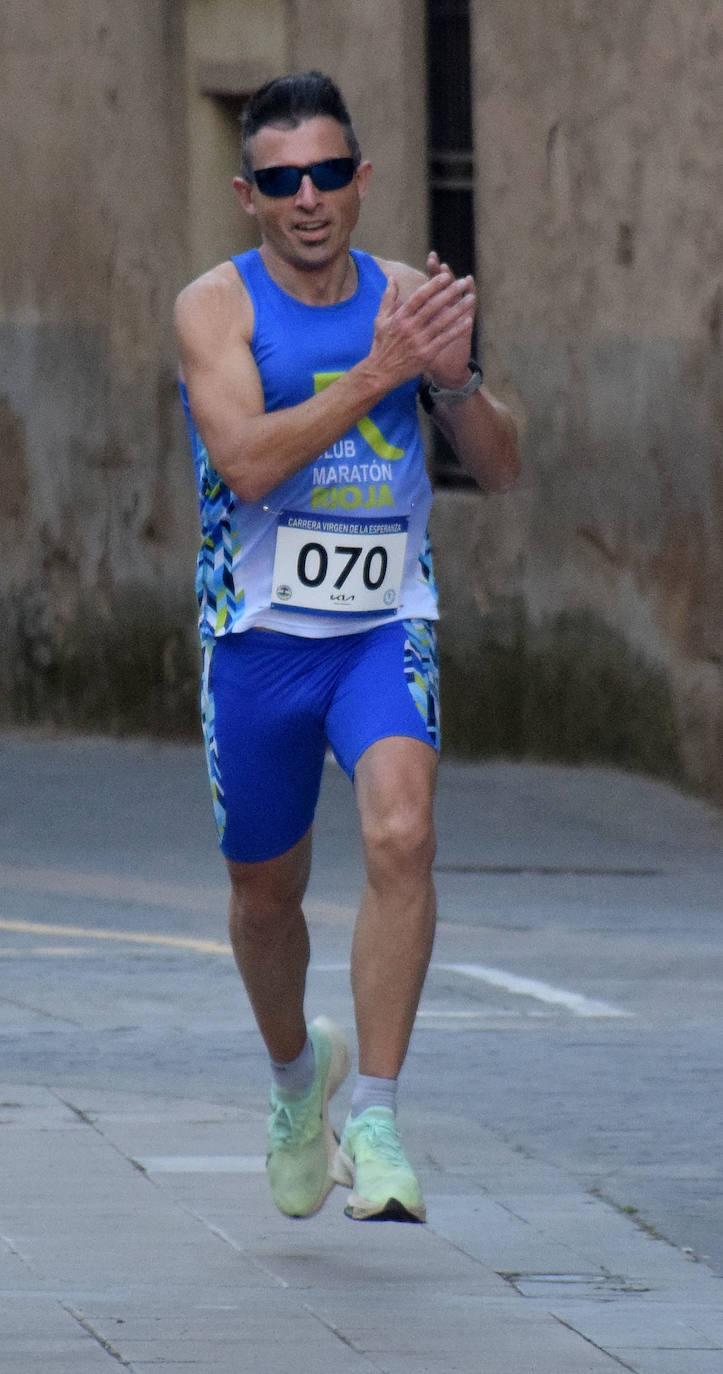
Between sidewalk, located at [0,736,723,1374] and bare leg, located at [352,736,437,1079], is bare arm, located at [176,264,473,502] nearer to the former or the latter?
bare leg, located at [352,736,437,1079]

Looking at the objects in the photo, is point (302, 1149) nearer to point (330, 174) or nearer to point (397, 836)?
point (397, 836)

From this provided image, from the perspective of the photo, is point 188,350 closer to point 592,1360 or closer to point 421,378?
point 421,378

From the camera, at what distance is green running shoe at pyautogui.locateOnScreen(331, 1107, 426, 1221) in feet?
16.5

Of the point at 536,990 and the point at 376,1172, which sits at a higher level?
the point at 376,1172

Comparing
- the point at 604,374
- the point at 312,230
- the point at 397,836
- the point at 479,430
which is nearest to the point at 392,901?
the point at 397,836

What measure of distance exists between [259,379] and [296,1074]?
1.24 meters

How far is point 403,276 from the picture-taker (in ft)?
18.9

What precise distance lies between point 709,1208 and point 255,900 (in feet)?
3.33

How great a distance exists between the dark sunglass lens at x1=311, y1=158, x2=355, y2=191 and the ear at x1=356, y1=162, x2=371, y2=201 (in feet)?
0.23

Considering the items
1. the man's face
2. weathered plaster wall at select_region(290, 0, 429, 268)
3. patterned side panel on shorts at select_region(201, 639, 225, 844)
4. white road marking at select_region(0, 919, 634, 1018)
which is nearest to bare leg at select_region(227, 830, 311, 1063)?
patterned side panel on shorts at select_region(201, 639, 225, 844)

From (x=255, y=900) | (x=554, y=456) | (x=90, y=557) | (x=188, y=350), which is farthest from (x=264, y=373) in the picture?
(x=90, y=557)

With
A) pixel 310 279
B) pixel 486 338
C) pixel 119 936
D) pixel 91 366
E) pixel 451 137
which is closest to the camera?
pixel 310 279

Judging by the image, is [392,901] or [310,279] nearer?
[392,901]

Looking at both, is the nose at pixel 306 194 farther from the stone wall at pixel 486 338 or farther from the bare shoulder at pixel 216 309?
the stone wall at pixel 486 338
